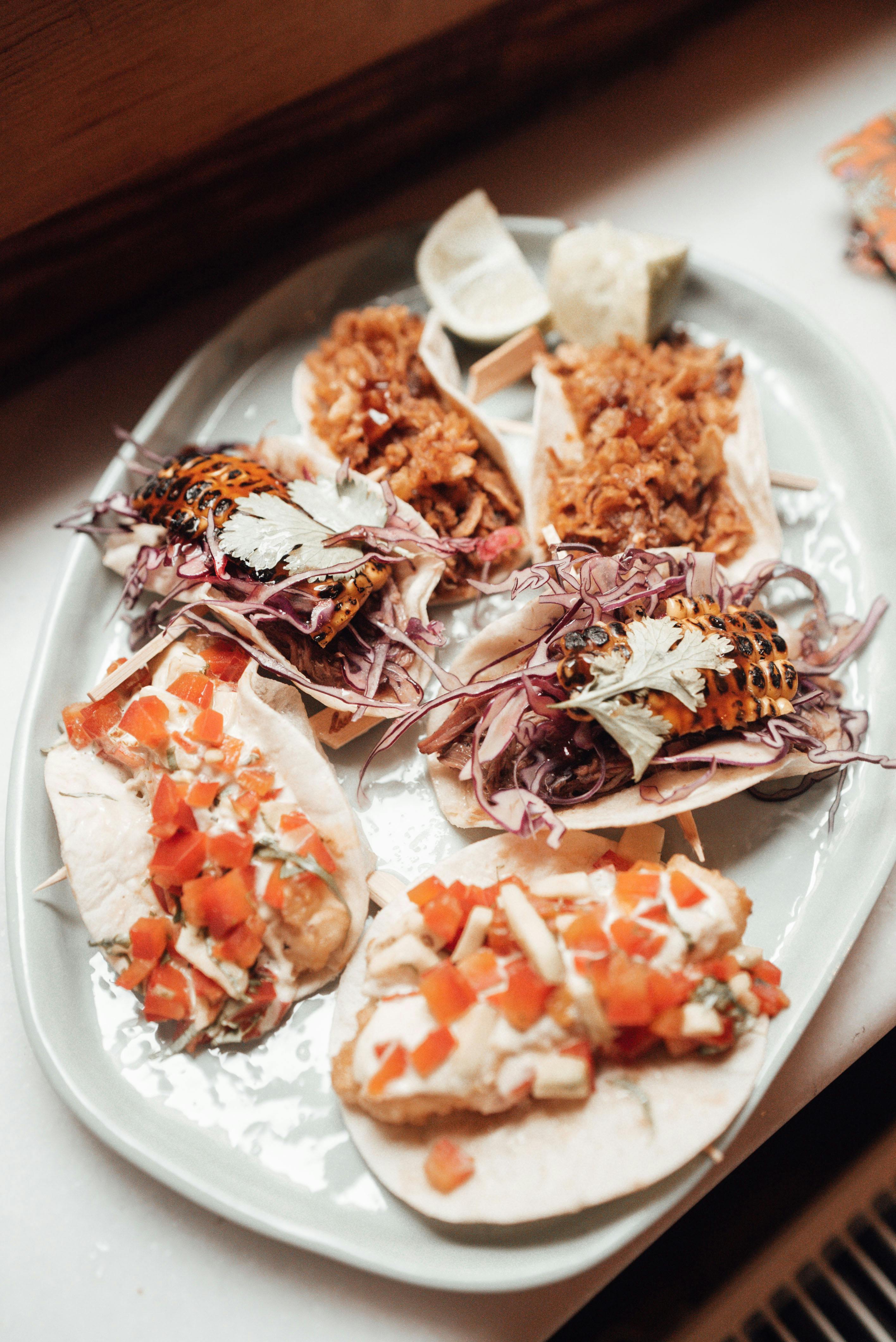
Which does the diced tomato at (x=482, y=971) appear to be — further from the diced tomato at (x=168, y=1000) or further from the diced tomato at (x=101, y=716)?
the diced tomato at (x=101, y=716)

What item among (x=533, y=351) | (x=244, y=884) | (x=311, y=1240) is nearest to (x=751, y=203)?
(x=533, y=351)

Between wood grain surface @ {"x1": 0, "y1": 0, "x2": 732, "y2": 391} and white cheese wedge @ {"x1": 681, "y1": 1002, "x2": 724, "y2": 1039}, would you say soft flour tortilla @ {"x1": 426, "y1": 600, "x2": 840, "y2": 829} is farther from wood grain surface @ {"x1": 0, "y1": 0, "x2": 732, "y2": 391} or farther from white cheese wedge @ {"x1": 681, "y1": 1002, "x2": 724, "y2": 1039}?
wood grain surface @ {"x1": 0, "y1": 0, "x2": 732, "y2": 391}

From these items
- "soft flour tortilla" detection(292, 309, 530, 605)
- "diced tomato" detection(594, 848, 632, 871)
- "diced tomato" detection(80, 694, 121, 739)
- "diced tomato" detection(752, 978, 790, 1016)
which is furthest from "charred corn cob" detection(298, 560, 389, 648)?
"diced tomato" detection(752, 978, 790, 1016)

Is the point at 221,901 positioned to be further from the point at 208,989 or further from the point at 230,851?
the point at 208,989

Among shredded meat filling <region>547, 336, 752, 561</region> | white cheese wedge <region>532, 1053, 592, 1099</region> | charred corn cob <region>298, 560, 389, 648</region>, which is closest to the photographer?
white cheese wedge <region>532, 1053, 592, 1099</region>

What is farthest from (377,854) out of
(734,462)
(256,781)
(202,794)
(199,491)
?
(734,462)

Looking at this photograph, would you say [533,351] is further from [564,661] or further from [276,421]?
[564,661]
